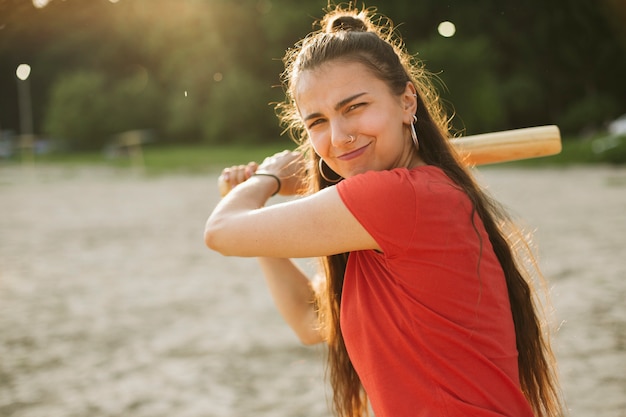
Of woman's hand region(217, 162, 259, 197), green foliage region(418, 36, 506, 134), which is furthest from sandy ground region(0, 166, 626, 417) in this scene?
green foliage region(418, 36, 506, 134)

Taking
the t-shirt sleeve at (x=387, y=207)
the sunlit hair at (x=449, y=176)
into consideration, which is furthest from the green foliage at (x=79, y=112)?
the t-shirt sleeve at (x=387, y=207)

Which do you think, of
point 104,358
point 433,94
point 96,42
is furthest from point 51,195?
point 96,42

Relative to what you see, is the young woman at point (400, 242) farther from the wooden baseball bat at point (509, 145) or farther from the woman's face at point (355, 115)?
the wooden baseball bat at point (509, 145)

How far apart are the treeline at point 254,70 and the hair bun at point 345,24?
17.8m

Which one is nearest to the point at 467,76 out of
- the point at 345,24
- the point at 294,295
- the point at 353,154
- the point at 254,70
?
the point at 254,70

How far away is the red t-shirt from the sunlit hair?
5.1 inches

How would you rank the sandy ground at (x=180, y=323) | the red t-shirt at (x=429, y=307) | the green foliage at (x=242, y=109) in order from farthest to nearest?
the green foliage at (x=242, y=109)
the sandy ground at (x=180, y=323)
the red t-shirt at (x=429, y=307)

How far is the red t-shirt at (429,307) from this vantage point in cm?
156

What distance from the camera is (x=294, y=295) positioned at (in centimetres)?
229

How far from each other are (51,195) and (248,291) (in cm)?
1129

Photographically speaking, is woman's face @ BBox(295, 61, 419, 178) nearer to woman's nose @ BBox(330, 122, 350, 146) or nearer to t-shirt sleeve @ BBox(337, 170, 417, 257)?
woman's nose @ BBox(330, 122, 350, 146)

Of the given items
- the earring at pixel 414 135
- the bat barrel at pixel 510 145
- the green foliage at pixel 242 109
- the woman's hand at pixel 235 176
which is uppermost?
the green foliage at pixel 242 109

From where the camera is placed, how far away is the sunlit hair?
175 centimetres

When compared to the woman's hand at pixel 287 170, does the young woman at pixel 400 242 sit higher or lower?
lower
